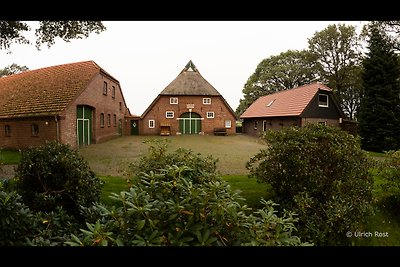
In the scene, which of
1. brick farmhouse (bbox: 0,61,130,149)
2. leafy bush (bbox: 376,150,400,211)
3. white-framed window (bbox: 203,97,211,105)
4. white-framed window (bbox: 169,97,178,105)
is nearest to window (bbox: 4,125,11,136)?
brick farmhouse (bbox: 0,61,130,149)

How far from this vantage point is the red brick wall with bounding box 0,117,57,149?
2.76 m

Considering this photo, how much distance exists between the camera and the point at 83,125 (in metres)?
2.99

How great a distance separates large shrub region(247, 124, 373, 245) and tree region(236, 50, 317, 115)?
58cm

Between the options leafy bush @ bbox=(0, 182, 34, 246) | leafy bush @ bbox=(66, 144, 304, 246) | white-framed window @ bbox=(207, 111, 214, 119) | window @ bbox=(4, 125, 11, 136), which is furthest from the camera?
white-framed window @ bbox=(207, 111, 214, 119)

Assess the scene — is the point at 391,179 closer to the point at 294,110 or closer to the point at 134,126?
the point at 294,110

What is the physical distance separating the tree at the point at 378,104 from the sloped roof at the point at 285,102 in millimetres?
580

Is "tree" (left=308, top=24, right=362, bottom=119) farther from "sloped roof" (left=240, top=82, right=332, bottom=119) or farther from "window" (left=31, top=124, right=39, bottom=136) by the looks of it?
"window" (left=31, top=124, right=39, bottom=136)

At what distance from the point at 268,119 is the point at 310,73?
793 millimetres

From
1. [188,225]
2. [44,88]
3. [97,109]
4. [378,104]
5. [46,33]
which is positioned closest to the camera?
[188,225]

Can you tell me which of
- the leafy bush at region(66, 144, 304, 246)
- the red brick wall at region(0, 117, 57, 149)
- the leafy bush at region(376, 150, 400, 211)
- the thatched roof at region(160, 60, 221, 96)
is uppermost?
the thatched roof at region(160, 60, 221, 96)

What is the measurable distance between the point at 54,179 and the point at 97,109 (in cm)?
99

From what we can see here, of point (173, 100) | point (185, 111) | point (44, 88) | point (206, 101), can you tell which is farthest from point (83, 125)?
point (206, 101)
